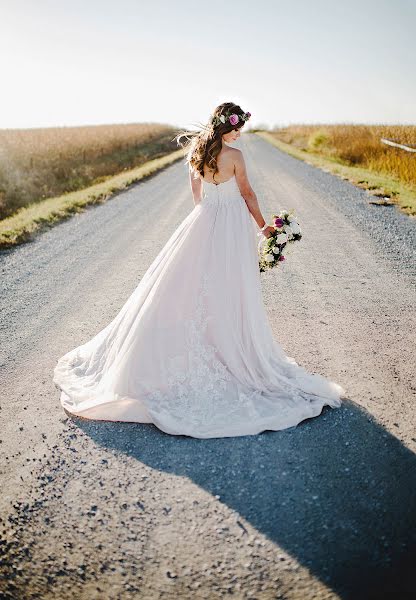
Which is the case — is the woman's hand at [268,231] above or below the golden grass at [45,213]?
above

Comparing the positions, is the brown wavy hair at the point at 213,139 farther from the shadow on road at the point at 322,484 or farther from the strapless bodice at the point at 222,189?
the shadow on road at the point at 322,484

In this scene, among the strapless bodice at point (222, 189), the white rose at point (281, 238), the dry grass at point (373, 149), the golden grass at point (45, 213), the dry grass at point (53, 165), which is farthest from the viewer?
the dry grass at point (373, 149)

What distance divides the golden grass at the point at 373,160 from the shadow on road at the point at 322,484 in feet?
25.7

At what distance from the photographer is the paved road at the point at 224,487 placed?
7.18 feet

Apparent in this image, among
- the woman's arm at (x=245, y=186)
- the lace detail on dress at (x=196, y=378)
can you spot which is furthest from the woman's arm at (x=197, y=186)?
the lace detail on dress at (x=196, y=378)

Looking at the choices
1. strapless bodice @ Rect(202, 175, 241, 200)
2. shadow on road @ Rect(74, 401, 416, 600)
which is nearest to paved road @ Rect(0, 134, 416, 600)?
shadow on road @ Rect(74, 401, 416, 600)

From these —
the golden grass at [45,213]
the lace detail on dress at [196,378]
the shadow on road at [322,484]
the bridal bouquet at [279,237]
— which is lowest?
the shadow on road at [322,484]

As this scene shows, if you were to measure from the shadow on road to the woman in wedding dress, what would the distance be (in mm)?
202

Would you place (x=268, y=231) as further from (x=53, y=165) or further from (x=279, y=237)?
(x=53, y=165)

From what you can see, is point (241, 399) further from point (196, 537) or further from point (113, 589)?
point (113, 589)

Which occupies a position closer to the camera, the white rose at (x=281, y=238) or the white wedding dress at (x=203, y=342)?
the white wedding dress at (x=203, y=342)

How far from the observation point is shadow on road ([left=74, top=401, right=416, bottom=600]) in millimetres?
2219

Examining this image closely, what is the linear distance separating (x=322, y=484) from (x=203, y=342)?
4.49ft

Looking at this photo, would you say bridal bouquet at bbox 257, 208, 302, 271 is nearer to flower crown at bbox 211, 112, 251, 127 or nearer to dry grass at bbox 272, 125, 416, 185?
flower crown at bbox 211, 112, 251, 127
